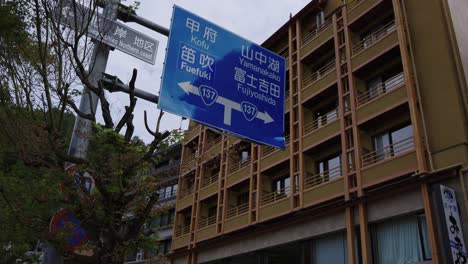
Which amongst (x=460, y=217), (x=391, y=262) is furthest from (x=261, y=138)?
(x=391, y=262)

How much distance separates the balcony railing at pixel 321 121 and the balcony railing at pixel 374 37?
2.98 metres

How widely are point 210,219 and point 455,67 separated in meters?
17.3

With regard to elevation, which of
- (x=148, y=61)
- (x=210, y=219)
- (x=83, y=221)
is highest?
(x=210, y=219)

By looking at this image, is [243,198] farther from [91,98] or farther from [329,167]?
[91,98]

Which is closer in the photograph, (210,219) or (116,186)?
(116,186)

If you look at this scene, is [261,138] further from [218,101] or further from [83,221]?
[83,221]

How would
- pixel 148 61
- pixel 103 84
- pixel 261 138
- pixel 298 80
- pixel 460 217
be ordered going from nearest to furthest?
pixel 103 84, pixel 148 61, pixel 261 138, pixel 460 217, pixel 298 80

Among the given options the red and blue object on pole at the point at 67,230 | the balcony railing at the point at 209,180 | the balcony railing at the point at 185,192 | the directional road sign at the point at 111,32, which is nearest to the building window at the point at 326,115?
the balcony railing at the point at 209,180

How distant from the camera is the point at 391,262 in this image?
51.5 feet

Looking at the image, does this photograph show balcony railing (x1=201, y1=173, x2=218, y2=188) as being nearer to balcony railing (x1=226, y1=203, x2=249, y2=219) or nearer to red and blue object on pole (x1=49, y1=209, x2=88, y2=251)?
balcony railing (x1=226, y1=203, x2=249, y2=219)

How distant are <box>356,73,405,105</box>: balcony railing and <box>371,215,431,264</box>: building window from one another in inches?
210

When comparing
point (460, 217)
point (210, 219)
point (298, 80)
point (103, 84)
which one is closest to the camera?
point (103, 84)

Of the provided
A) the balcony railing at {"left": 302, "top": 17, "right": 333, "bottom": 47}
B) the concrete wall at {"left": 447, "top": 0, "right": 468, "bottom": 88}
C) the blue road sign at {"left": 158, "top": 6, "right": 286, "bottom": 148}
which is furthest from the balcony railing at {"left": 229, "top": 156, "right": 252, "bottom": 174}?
the blue road sign at {"left": 158, "top": 6, "right": 286, "bottom": 148}

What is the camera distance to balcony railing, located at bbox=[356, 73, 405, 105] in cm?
1766
